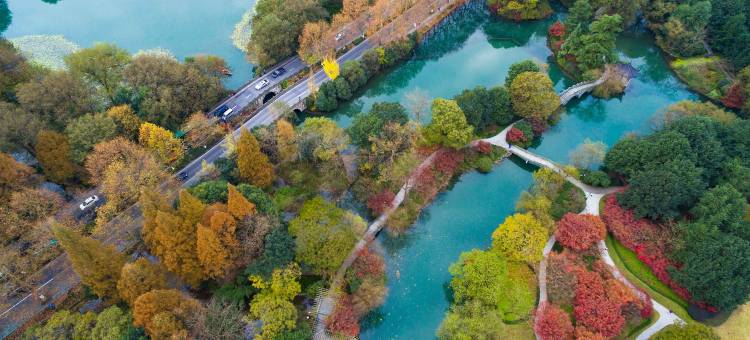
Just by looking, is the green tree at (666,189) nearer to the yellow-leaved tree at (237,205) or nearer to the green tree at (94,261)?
the yellow-leaved tree at (237,205)

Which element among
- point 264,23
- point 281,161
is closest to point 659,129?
point 281,161

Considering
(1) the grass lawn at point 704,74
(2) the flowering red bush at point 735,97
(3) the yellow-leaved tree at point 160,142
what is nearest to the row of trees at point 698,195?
(2) the flowering red bush at point 735,97

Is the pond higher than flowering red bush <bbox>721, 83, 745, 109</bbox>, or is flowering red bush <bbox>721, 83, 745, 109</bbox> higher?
the pond

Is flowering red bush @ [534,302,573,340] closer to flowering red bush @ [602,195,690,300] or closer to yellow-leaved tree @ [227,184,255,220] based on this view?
flowering red bush @ [602,195,690,300]


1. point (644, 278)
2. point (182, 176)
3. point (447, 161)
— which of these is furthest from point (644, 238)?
point (182, 176)

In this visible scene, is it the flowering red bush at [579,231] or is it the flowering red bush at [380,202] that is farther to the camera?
the flowering red bush at [380,202]

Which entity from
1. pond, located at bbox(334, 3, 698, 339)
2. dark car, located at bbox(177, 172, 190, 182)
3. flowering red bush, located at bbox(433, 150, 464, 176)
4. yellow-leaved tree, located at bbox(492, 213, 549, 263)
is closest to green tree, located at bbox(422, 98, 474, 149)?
flowering red bush, located at bbox(433, 150, 464, 176)
